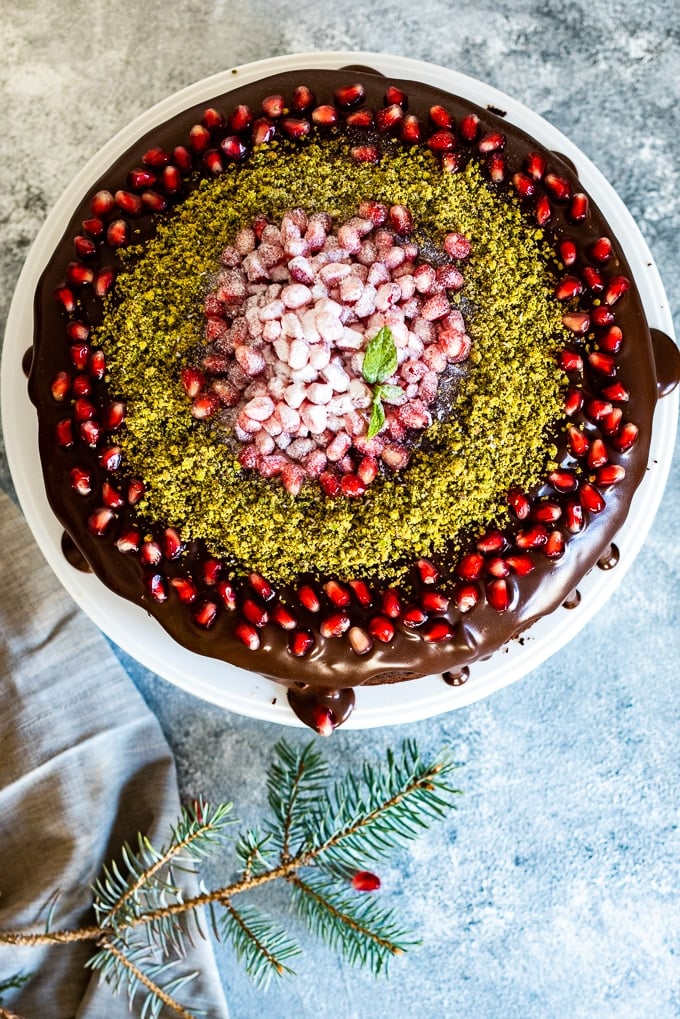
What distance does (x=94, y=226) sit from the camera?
5.68 ft

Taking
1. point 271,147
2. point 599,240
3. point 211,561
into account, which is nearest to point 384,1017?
point 211,561

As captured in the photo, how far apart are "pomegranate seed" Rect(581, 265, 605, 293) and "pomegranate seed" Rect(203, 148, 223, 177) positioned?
2.42ft

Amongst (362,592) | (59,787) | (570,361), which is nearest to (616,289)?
(570,361)

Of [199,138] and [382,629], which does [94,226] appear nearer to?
[199,138]

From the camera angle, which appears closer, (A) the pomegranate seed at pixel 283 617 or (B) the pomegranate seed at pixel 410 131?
(A) the pomegranate seed at pixel 283 617

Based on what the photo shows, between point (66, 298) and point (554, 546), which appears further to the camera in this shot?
point (66, 298)

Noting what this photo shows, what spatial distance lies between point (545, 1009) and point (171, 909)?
3.35 feet


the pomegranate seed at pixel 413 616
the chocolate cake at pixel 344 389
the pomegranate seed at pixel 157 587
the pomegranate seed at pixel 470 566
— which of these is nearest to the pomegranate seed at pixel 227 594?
the chocolate cake at pixel 344 389

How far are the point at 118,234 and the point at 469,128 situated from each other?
71 centimetres

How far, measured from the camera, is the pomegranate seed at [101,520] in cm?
167

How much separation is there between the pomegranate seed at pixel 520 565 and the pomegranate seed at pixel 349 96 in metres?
0.95

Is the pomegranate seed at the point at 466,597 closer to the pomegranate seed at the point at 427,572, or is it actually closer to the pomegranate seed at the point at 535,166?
the pomegranate seed at the point at 427,572

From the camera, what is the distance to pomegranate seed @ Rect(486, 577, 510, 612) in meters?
1.61

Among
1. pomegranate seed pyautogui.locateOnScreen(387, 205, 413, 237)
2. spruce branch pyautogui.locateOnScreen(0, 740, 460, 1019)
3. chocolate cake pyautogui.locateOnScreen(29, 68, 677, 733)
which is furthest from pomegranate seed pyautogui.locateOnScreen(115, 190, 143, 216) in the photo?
spruce branch pyautogui.locateOnScreen(0, 740, 460, 1019)
